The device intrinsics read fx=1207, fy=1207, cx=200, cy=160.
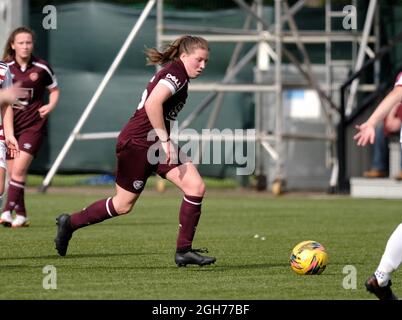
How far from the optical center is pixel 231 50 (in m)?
23.1

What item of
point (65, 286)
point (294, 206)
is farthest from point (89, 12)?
point (65, 286)

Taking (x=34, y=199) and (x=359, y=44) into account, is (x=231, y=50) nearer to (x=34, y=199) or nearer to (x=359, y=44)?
(x=359, y=44)

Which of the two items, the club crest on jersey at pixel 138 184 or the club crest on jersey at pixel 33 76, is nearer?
the club crest on jersey at pixel 138 184

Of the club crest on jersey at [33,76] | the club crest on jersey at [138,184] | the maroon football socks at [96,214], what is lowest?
the maroon football socks at [96,214]

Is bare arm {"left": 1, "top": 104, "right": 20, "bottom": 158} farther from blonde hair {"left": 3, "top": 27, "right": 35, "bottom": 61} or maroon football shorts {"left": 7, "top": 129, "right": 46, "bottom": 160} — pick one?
maroon football shorts {"left": 7, "top": 129, "right": 46, "bottom": 160}

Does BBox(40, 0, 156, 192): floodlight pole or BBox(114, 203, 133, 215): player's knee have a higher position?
BBox(114, 203, 133, 215): player's knee

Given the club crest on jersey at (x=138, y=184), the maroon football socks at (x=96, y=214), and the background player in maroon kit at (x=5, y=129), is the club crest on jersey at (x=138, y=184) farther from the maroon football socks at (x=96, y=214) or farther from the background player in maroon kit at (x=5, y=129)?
the background player in maroon kit at (x=5, y=129)

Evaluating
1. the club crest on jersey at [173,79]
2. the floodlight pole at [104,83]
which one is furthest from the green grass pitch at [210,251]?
the floodlight pole at [104,83]

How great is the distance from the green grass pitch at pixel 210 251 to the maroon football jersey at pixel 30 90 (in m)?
1.16

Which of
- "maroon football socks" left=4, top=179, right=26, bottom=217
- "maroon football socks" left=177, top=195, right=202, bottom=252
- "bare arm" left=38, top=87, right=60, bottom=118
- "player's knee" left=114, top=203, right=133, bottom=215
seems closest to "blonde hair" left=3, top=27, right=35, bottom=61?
"bare arm" left=38, top=87, right=60, bottom=118

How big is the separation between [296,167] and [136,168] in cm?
1262

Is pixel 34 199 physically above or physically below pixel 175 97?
below

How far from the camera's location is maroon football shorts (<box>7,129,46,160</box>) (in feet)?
44.3

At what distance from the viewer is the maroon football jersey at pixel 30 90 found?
44.4ft
